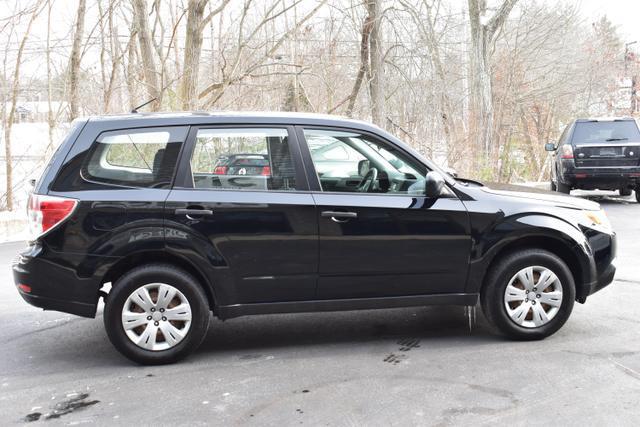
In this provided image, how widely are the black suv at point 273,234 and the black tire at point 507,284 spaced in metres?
0.01

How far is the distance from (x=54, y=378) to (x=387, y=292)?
2380mm

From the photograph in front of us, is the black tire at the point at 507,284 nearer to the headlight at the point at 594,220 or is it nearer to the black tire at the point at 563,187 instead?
the headlight at the point at 594,220

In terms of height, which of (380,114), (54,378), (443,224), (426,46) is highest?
(426,46)

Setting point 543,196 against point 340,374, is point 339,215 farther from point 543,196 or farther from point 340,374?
point 543,196

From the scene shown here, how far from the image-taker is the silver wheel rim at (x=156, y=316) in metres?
4.41

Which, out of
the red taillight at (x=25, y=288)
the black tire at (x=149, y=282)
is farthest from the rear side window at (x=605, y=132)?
the red taillight at (x=25, y=288)

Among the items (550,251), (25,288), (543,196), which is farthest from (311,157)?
(25,288)

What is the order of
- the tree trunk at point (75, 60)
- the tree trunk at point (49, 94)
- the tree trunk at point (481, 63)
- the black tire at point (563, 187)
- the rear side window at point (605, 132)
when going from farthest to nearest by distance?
the tree trunk at point (481, 63) < the tree trunk at point (75, 60) < the tree trunk at point (49, 94) < the black tire at point (563, 187) < the rear side window at point (605, 132)

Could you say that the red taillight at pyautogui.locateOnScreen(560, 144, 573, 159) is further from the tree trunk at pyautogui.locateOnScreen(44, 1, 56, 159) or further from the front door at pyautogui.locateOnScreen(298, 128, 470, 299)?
the tree trunk at pyautogui.locateOnScreen(44, 1, 56, 159)

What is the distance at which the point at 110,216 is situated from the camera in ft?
14.4

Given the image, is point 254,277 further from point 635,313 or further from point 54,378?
point 635,313

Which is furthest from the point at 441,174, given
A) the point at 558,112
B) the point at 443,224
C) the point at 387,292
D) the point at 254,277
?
the point at 558,112

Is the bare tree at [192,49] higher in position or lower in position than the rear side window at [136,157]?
higher

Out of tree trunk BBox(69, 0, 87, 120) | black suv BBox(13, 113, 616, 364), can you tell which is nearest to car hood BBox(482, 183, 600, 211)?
black suv BBox(13, 113, 616, 364)
